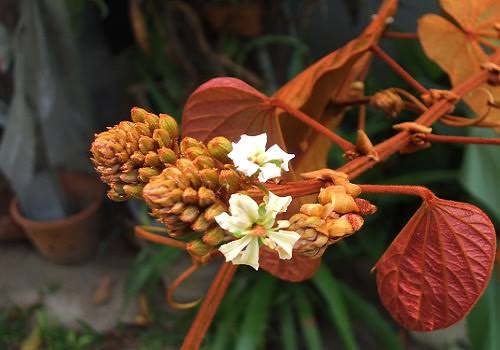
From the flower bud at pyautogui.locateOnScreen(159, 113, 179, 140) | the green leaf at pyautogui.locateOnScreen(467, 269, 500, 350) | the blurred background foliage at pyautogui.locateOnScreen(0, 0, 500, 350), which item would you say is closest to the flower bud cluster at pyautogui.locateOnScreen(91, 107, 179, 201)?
the flower bud at pyautogui.locateOnScreen(159, 113, 179, 140)

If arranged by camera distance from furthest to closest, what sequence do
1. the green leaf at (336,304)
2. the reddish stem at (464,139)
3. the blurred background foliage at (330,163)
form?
the blurred background foliage at (330,163), the green leaf at (336,304), the reddish stem at (464,139)

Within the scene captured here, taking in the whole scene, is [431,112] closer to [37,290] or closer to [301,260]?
[301,260]

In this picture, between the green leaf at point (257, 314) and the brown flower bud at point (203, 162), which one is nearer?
the brown flower bud at point (203, 162)

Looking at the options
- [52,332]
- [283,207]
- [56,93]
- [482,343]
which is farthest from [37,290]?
[283,207]

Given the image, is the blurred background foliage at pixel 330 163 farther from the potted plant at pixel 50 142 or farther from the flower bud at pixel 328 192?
the flower bud at pixel 328 192

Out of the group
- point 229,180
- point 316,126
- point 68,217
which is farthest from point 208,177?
point 68,217

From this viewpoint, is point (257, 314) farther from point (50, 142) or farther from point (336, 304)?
point (50, 142)

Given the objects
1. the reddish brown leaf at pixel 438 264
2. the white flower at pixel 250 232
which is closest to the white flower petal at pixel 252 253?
the white flower at pixel 250 232
